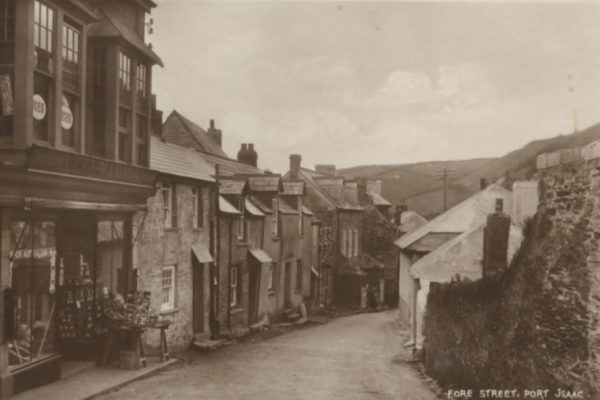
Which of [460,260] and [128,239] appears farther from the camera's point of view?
[460,260]

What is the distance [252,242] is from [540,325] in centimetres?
1771

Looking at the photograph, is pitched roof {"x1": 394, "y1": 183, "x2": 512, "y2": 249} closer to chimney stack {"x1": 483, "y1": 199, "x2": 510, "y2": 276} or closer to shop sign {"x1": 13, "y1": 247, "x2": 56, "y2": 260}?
chimney stack {"x1": 483, "y1": 199, "x2": 510, "y2": 276}

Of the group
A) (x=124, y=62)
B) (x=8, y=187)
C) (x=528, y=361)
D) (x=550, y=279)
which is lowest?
(x=528, y=361)

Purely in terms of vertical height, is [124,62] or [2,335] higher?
[124,62]

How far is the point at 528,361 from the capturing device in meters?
11.0

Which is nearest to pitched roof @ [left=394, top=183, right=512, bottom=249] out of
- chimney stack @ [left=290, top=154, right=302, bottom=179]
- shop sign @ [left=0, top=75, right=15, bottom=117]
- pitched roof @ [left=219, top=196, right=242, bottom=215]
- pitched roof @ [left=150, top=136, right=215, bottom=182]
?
pitched roof @ [left=219, top=196, right=242, bottom=215]

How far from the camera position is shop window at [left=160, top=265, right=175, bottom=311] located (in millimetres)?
19672

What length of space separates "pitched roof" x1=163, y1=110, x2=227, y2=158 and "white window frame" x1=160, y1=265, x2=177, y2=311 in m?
14.4

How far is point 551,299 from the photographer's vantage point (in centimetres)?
1052

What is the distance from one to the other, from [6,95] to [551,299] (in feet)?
32.9

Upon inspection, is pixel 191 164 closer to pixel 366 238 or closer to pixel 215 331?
pixel 215 331

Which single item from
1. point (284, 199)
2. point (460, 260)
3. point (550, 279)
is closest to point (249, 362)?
point (460, 260)

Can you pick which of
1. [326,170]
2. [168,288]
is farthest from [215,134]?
[168,288]

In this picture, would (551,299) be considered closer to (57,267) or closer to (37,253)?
(37,253)
